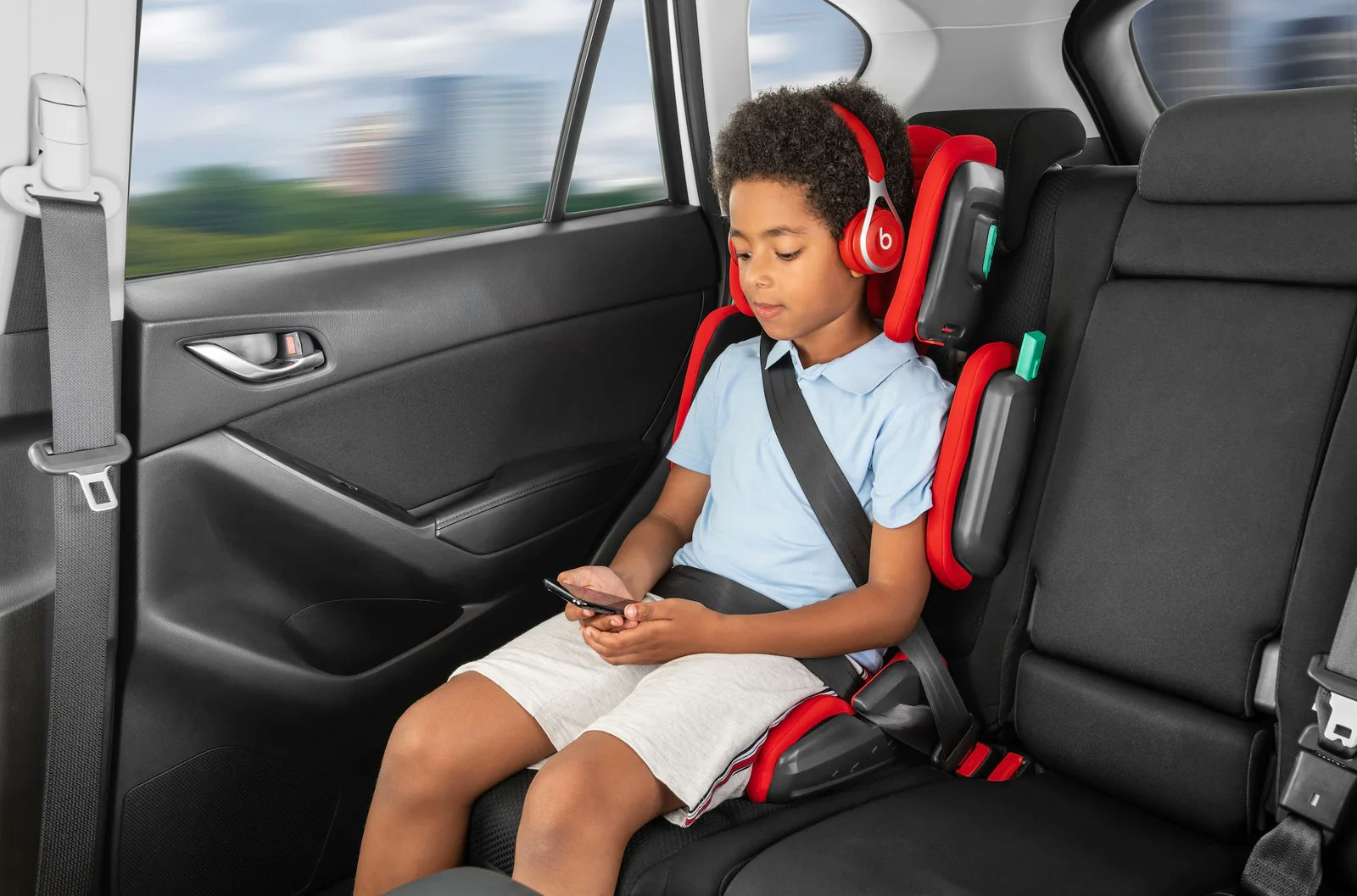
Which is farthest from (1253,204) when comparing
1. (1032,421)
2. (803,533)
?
(803,533)

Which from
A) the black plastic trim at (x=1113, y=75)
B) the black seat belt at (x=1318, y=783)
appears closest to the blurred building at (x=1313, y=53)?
the black plastic trim at (x=1113, y=75)

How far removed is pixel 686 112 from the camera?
2.32m

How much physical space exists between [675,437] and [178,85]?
925mm

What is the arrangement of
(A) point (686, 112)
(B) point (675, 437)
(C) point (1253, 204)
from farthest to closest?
1. (A) point (686, 112)
2. (B) point (675, 437)
3. (C) point (1253, 204)

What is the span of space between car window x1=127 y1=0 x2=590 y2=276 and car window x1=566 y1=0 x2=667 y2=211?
2.8 inches

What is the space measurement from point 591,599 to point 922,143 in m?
0.89

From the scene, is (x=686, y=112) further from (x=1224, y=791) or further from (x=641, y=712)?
(x=1224, y=791)

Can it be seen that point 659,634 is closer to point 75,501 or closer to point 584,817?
point 584,817

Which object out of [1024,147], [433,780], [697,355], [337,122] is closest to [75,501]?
[433,780]

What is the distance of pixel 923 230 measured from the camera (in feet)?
5.26

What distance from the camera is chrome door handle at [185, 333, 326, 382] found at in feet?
5.64

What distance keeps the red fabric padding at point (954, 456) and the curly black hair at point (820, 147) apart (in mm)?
262

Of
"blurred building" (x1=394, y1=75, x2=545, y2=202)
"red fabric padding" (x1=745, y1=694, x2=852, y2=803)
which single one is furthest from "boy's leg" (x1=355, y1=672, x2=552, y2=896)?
"blurred building" (x1=394, y1=75, x2=545, y2=202)

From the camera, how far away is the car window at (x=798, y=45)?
2.31 meters
